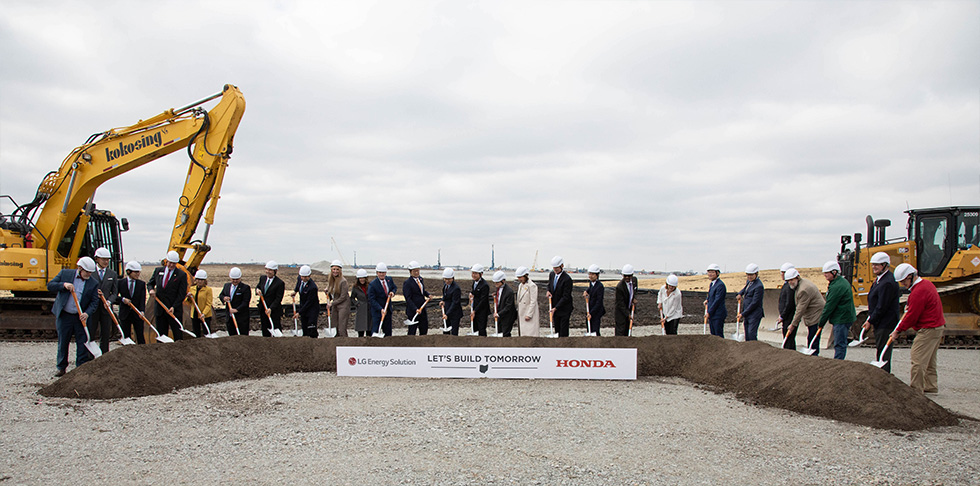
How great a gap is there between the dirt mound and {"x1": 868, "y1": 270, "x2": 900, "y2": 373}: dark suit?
1070mm

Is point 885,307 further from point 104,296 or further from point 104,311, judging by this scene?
point 104,311

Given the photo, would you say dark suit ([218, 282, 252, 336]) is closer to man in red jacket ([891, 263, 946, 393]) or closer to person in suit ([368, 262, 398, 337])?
person in suit ([368, 262, 398, 337])

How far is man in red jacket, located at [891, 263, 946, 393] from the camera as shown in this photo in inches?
280

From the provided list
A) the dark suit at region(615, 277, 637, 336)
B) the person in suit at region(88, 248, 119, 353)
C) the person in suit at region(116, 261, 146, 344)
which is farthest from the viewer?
the dark suit at region(615, 277, 637, 336)

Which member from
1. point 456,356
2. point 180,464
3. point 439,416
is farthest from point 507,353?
point 180,464

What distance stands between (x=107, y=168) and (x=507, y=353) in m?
10.6

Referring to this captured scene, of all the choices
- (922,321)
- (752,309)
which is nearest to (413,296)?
(752,309)

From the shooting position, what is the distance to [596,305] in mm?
10648

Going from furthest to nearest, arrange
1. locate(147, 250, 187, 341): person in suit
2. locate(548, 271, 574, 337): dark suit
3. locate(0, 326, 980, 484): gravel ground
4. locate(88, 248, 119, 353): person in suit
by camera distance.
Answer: locate(548, 271, 574, 337): dark suit < locate(147, 250, 187, 341): person in suit < locate(88, 248, 119, 353): person in suit < locate(0, 326, 980, 484): gravel ground

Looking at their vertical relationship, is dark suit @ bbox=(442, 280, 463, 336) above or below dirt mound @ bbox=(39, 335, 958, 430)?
above

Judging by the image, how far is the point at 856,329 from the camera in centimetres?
1357

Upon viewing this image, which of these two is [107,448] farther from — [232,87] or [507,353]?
[232,87]

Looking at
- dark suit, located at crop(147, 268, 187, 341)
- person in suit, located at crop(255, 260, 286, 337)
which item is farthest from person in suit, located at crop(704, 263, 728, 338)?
dark suit, located at crop(147, 268, 187, 341)

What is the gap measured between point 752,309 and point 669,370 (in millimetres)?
1930
